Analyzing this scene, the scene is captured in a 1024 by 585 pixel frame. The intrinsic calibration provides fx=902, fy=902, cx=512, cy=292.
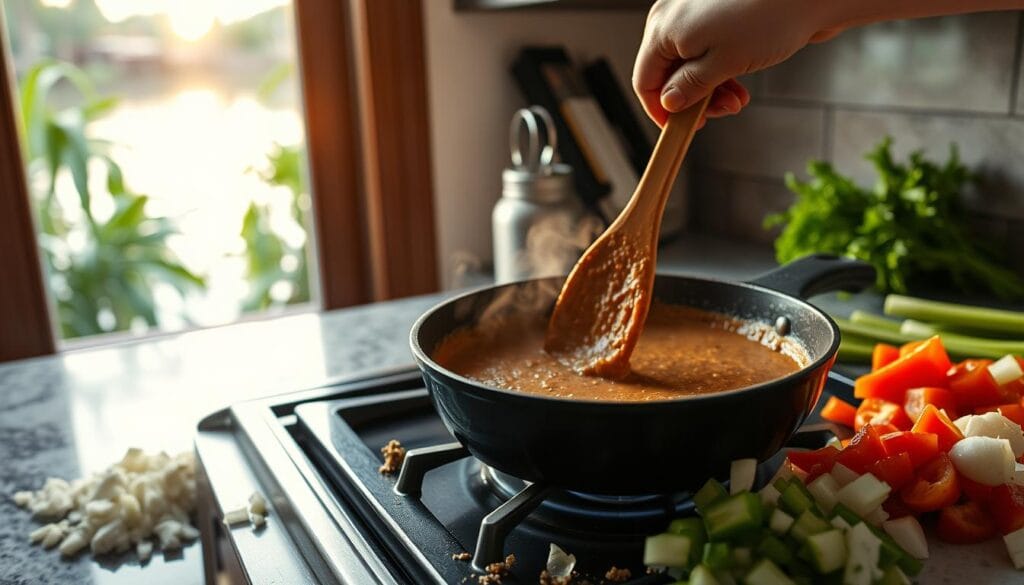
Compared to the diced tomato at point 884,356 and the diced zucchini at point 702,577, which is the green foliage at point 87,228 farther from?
the diced zucchini at point 702,577

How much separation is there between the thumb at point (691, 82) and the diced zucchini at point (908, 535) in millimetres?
385

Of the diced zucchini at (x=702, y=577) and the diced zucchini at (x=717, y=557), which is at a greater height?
the diced zucchini at (x=717, y=557)

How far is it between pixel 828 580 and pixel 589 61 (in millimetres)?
1587

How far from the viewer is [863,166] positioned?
5.66 ft

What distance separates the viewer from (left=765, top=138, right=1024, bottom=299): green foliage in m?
1.43

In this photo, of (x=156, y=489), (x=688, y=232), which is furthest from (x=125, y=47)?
(x=688, y=232)

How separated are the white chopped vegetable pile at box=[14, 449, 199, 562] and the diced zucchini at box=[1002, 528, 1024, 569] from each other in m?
0.69

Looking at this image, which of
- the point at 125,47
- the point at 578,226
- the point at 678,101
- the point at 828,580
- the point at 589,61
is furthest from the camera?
the point at 589,61

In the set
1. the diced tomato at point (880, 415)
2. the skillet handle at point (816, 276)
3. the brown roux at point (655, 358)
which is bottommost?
the diced tomato at point (880, 415)

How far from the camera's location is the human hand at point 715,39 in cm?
74

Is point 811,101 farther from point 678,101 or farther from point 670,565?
point 670,565

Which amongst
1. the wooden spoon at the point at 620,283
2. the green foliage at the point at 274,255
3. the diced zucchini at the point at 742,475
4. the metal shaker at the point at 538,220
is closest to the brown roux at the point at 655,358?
the wooden spoon at the point at 620,283

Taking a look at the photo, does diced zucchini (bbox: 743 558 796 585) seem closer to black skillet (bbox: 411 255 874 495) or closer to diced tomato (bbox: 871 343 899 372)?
black skillet (bbox: 411 255 874 495)

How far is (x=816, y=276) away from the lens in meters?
1.02
